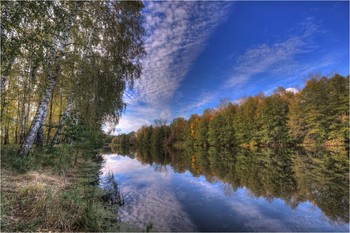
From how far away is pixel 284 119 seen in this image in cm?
4231

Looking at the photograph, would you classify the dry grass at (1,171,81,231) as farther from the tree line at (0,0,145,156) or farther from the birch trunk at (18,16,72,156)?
the birch trunk at (18,16,72,156)

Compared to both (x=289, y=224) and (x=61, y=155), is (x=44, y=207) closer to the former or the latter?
(x=61, y=155)

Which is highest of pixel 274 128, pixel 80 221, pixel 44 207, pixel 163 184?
pixel 274 128

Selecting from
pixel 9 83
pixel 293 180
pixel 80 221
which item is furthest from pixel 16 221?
pixel 9 83

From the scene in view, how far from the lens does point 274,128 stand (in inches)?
1633

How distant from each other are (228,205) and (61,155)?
7.39 meters

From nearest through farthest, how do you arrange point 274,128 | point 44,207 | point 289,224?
point 44,207
point 289,224
point 274,128

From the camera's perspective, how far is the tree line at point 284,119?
33.2m

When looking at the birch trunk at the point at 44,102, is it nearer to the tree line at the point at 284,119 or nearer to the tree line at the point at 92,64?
the tree line at the point at 92,64

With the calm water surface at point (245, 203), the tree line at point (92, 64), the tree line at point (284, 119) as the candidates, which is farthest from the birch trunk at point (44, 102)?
the tree line at point (284, 119)

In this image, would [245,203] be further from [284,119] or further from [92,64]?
[284,119]

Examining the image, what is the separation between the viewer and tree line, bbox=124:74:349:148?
33.2m

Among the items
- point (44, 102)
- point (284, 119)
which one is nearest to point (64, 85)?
point (44, 102)

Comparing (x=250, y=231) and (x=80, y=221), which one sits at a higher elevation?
(x=80, y=221)
